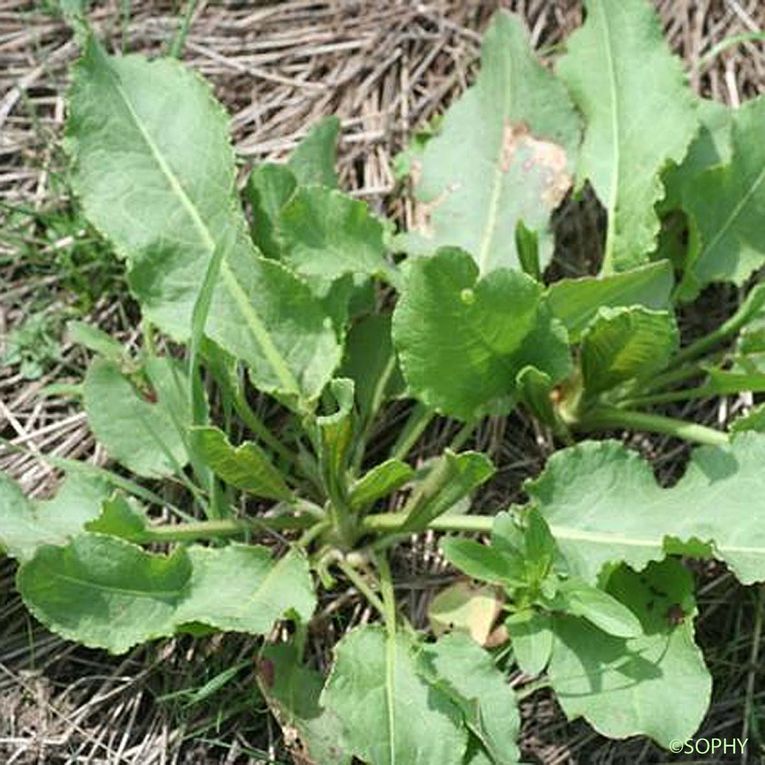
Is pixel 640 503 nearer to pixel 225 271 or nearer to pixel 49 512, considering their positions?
pixel 225 271

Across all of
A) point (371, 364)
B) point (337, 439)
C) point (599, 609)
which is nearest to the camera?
point (599, 609)

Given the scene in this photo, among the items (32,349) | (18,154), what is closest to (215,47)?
(18,154)

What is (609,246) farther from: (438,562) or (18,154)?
(18,154)

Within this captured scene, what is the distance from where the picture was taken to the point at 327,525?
215 cm

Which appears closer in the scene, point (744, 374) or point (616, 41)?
point (744, 374)

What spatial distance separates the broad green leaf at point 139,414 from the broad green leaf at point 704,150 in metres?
0.88

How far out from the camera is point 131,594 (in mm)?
1931

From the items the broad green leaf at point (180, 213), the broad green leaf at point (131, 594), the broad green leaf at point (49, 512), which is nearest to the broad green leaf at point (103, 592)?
the broad green leaf at point (131, 594)

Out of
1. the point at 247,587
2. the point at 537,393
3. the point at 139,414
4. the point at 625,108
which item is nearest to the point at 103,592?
the point at 247,587

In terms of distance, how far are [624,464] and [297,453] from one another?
0.53 meters

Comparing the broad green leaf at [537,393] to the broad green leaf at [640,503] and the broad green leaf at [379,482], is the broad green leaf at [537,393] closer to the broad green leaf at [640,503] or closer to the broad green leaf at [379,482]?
the broad green leaf at [640,503]

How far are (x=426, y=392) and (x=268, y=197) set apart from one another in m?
0.41

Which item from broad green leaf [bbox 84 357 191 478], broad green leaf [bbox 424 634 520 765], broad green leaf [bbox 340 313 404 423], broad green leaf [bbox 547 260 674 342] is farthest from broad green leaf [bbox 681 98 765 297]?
broad green leaf [bbox 84 357 191 478]

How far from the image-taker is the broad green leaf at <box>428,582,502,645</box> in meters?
2.10
